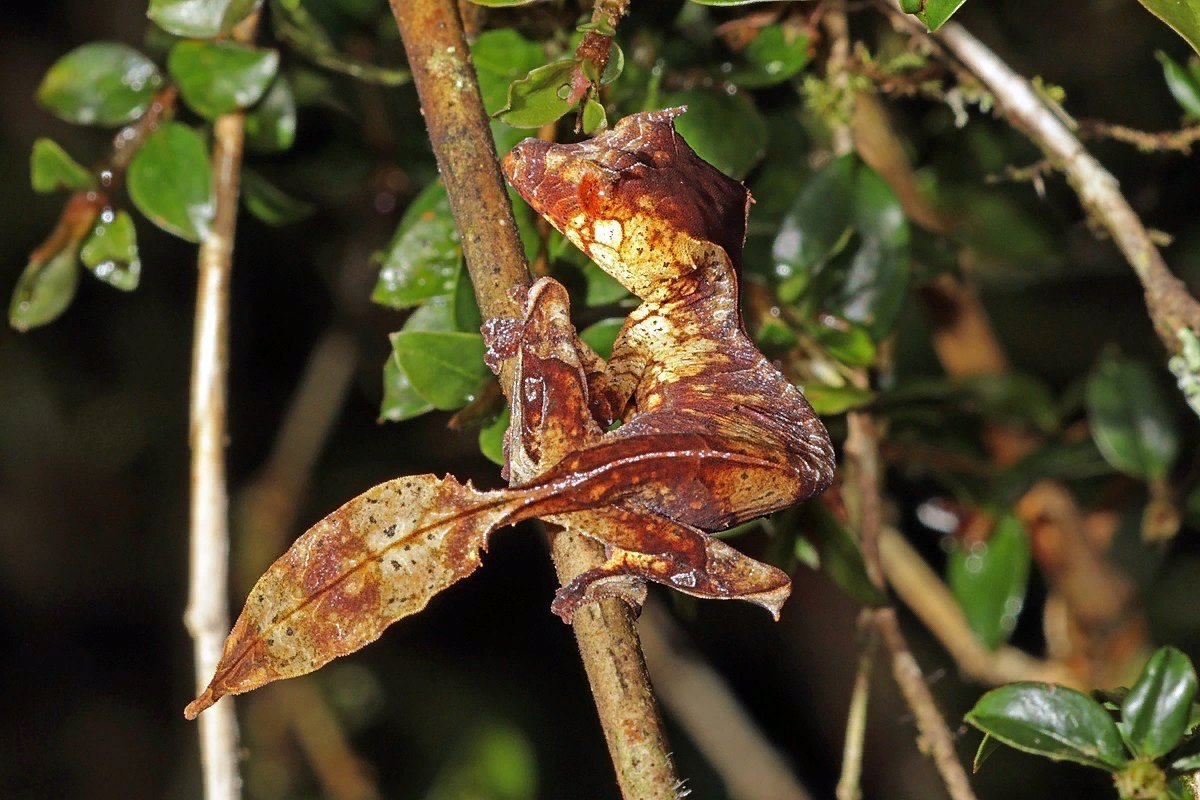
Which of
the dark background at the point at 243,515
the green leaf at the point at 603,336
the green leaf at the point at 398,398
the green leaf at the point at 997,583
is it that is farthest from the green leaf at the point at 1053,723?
the dark background at the point at 243,515

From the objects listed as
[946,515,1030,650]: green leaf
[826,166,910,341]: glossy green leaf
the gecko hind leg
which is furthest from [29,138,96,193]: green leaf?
[946,515,1030,650]: green leaf

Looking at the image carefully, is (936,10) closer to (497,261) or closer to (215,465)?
(497,261)

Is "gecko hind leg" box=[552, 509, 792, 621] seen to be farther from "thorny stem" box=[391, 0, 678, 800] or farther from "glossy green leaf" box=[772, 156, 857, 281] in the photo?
"glossy green leaf" box=[772, 156, 857, 281]

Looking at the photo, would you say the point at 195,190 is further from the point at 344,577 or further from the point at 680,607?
the point at 680,607

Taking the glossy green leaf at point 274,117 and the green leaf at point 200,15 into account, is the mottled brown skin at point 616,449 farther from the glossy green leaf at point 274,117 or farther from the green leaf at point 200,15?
the glossy green leaf at point 274,117

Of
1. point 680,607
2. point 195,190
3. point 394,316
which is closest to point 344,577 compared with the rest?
point 680,607

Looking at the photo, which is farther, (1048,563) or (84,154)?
(1048,563)
